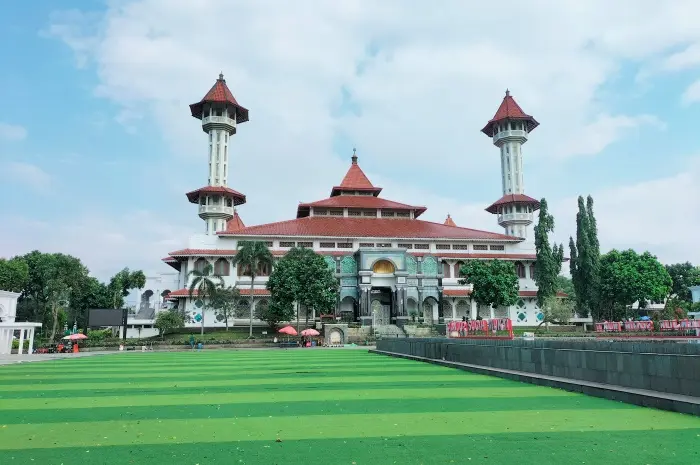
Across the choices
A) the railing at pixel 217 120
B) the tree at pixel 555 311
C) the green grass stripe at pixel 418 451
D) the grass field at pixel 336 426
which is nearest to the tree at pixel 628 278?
the tree at pixel 555 311

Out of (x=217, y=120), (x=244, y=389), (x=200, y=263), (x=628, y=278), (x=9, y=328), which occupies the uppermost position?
(x=217, y=120)

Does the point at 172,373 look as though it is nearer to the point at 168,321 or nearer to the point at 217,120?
the point at 168,321

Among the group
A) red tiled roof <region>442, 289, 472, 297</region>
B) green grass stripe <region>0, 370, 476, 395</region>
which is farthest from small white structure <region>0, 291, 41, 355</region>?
red tiled roof <region>442, 289, 472, 297</region>

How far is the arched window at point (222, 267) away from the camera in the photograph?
168 ft

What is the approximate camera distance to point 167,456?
5820 mm

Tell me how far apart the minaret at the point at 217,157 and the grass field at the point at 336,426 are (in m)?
41.7

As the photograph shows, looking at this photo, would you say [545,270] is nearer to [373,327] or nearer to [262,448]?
[373,327]

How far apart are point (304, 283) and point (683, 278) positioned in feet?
186

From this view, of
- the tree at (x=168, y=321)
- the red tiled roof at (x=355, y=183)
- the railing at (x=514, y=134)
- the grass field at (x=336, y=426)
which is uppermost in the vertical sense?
the railing at (x=514, y=134)

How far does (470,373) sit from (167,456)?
10913 millimetres

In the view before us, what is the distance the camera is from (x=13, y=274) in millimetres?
58812

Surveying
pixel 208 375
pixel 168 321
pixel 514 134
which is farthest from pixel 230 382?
A: pixel 514 134

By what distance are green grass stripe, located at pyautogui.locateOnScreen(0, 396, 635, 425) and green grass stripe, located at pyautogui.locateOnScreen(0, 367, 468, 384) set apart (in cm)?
446

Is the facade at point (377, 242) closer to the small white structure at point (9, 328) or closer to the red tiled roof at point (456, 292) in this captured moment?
the red tiled roof at point (456, 292)
